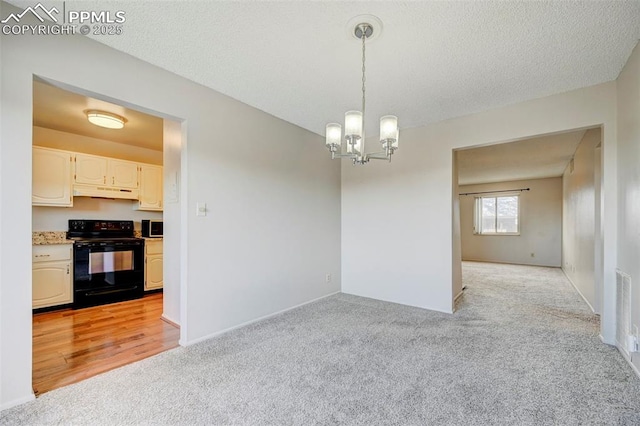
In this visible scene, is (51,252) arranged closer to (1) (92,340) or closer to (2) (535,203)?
(1) (92,340)

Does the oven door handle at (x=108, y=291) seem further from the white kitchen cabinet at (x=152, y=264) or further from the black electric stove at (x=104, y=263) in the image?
the white kitchen cabinet at (x=152, y=264)

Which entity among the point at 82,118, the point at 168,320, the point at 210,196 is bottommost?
the point at 168,320

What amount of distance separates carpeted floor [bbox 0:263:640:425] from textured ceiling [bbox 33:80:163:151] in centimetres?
278

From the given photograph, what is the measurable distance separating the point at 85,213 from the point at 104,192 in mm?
490

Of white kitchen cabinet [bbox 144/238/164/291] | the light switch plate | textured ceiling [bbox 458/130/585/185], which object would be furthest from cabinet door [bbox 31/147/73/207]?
textured ceiling [bbox 458/130/585/185]

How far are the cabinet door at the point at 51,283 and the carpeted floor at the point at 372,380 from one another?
2401 millimetres

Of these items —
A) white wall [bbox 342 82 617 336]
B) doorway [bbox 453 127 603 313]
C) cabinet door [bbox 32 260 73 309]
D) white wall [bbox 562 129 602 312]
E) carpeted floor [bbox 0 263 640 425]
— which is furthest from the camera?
doorway [bbox 453 127 603 313]

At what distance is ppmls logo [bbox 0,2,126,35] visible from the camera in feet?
5.97

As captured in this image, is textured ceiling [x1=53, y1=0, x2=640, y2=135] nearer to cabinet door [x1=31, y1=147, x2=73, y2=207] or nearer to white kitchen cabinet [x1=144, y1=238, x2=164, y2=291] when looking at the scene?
cabinet door [x1=31, y1=147, x2=73, y2=207]

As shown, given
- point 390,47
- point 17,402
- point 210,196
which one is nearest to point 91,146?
point 210,196

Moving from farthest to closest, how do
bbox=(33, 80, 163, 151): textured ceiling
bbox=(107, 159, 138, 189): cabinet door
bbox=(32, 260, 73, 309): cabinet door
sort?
bbox=(107, 159, 138, 189): cabinet door < bbox=(32, 260, 73, 309): cabinet door < bbox=(33, 80, 163, 151): textured ceiling

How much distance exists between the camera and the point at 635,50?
7.24ft

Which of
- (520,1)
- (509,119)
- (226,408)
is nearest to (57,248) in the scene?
(226,408)

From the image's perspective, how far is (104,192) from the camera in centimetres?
431
